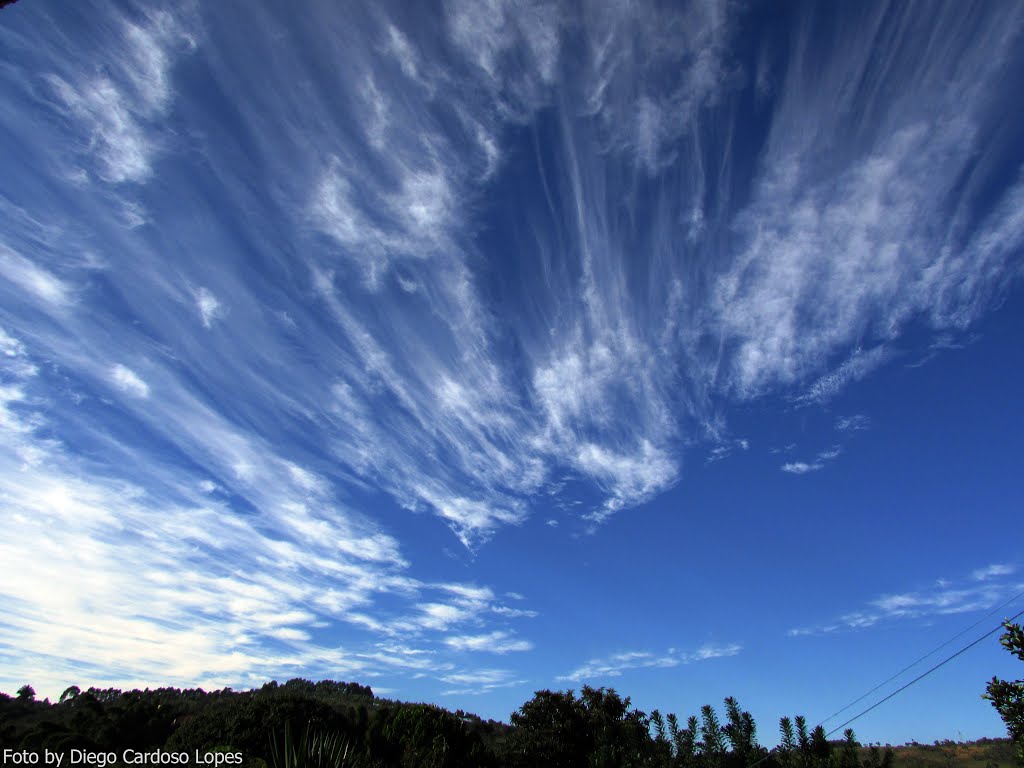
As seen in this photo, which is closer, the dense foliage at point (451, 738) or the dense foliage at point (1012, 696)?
the dense foliage at point (1012, 696)

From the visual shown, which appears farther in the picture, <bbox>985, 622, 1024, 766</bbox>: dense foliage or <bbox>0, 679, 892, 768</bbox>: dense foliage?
<bbox>0, 679, 892, 768</bbox>: dense foliage

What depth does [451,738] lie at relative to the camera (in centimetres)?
4541

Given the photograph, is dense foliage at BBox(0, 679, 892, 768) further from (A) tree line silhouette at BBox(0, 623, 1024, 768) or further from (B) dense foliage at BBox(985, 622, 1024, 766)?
(B) dense foliage at BBox(985, 622, 1024, 766)

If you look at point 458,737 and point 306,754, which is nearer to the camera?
point 306,754

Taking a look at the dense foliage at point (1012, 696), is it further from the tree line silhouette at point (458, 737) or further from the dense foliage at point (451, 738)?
the dense foliage at point (451, 738)

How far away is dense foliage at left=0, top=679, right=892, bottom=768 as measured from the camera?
75.5ft

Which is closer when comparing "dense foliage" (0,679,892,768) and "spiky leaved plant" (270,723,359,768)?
"spiky leaved plant" (270,723,359,768)

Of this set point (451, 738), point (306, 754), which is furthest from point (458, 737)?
point (306, 754)

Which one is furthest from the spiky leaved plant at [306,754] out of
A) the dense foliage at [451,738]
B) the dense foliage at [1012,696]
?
the dense foliage at [1012,696]

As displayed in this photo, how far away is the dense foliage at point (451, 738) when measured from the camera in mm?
23016

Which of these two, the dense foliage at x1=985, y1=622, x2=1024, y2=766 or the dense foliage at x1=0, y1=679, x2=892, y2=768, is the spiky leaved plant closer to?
the dense foliage at x1=0, y1=679, x2=892, y2=768

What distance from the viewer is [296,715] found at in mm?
49281

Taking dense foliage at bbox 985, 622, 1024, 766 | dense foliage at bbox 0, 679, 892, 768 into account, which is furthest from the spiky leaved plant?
dense foliage at bbox 985, 622, 1024, 766

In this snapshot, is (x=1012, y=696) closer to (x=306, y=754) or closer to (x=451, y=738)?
(x=306, y=754)
